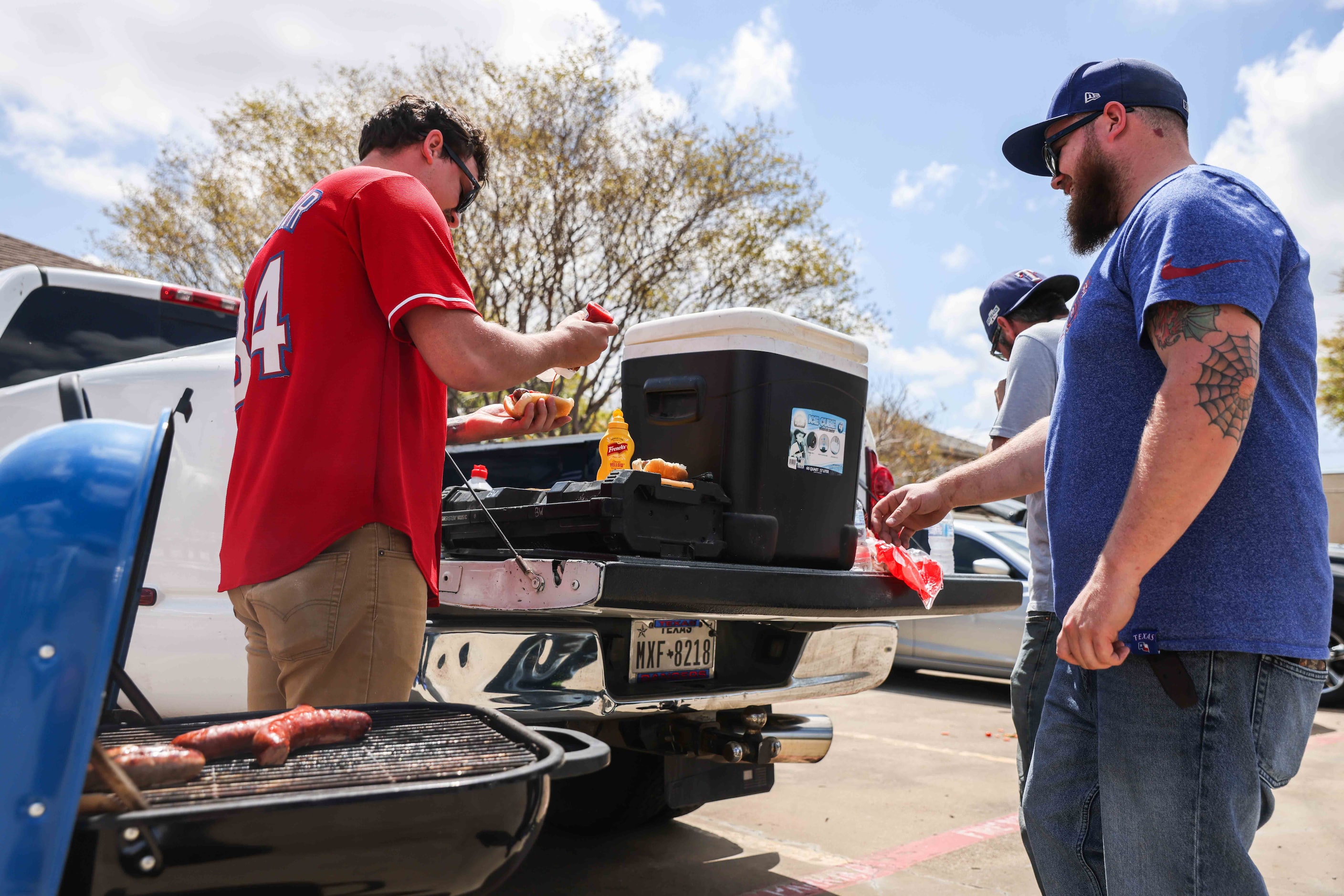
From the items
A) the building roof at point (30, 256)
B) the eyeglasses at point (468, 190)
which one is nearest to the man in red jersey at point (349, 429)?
the eyeglasses at point (468, 190)

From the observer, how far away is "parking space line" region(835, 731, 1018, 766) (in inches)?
228

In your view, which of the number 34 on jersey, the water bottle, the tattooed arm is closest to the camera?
the tattooed arm

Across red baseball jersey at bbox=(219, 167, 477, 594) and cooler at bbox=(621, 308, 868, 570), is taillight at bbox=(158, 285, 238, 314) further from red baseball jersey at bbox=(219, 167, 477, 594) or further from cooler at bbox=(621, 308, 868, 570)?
red baseball jersey at bbox=(219, 167, 477, 594)

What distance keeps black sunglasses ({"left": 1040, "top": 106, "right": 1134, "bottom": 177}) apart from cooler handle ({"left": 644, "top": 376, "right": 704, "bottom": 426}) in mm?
1241

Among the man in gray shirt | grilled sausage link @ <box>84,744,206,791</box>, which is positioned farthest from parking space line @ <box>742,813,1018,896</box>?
grilled sausage link @ <box>84,744,206,791</box>

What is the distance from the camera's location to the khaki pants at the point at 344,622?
183 centimetres

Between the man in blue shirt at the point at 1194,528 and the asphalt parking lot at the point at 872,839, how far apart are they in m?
2.01

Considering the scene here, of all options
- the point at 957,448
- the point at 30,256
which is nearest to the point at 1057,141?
the point at 30,256

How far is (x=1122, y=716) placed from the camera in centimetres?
178

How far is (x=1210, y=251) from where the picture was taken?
1.64 metres

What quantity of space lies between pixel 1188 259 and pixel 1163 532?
469 mm

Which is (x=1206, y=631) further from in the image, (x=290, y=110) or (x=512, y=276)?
(x=290, y=110)

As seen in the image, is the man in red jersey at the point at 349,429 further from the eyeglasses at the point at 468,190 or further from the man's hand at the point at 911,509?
the man's hand at the point at 911,509

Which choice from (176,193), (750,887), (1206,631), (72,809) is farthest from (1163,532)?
(176,193)
